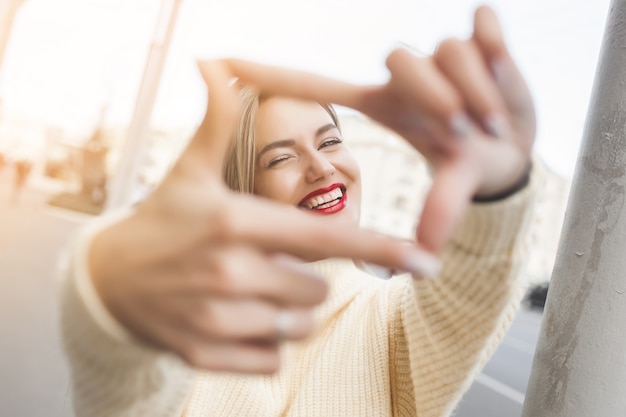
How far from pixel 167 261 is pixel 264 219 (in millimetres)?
50

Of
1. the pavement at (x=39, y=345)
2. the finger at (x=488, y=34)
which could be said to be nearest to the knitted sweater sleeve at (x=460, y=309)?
the finger at (x=488, y=34)

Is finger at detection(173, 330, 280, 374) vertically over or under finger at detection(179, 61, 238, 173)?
under

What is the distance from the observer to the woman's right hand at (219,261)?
0.21 meters

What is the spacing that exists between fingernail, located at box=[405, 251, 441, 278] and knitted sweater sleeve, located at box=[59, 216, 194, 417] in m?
0.12

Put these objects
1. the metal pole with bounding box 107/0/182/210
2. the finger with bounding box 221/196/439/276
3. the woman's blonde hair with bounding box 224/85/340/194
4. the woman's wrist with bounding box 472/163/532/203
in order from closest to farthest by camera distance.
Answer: the finger with bounding box 221/196/439/276 < the woman's wrist with bounding box 472/163/532/203 < the woman's blonde hair with bounding box 224/85/340/194 < the metal pole with bounding box 107/0/182/210

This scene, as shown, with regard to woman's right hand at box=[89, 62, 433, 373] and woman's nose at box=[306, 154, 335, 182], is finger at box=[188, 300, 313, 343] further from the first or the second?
woman's nose at box=[306, 154, 335, 182]

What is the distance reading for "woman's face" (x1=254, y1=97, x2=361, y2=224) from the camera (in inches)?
25.0

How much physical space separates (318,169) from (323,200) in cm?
4

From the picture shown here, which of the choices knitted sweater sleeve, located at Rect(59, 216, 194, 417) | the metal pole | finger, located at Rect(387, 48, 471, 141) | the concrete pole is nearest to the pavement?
knitted sweater sleeve, located at Rect(59, 216, 194, 417)

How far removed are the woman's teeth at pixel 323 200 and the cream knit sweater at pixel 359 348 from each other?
11cm

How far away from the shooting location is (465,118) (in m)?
0.25

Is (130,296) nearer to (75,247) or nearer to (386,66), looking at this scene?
(75,247)

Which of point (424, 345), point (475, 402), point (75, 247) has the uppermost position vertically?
point (75, 247)

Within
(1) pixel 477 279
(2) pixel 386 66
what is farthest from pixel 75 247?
(1) pixel 477 279
